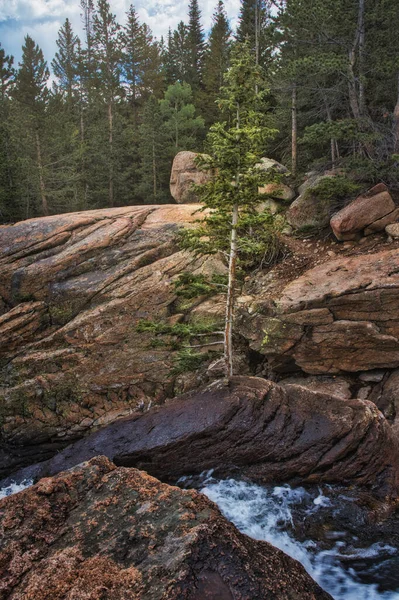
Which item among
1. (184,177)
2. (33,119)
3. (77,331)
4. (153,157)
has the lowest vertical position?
(77,331)

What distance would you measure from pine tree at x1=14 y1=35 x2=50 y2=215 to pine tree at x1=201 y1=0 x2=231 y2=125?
13.8 metres

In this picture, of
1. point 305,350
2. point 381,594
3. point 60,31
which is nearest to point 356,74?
point 305,350

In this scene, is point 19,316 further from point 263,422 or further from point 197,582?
point 197,582

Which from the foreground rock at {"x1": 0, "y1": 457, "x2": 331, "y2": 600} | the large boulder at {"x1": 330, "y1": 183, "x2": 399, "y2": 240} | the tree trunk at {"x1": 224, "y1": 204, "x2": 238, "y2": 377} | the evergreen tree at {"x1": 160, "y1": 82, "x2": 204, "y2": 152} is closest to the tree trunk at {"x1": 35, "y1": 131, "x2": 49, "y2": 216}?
the evergreen tree at {"x1": 160, "y1": 82, "x2": 204, "y2": 152}

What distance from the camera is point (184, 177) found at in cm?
2283

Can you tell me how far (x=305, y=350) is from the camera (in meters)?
10.6

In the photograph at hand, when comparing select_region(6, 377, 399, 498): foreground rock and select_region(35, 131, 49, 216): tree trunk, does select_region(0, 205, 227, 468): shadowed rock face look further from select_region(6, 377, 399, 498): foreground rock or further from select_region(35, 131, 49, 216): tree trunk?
select_region(35, 131, 49, 216): tree trunk

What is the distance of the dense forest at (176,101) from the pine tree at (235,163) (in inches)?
211

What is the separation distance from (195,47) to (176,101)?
565 inches

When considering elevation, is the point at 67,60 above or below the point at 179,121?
above

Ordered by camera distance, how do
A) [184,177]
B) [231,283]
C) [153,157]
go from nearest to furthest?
[231,283]
[184,177]
[153,157]

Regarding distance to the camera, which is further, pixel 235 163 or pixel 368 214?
pixel 368 214

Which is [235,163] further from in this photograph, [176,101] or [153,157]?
[176,101]

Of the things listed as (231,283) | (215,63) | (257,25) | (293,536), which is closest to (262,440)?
(293,536)
